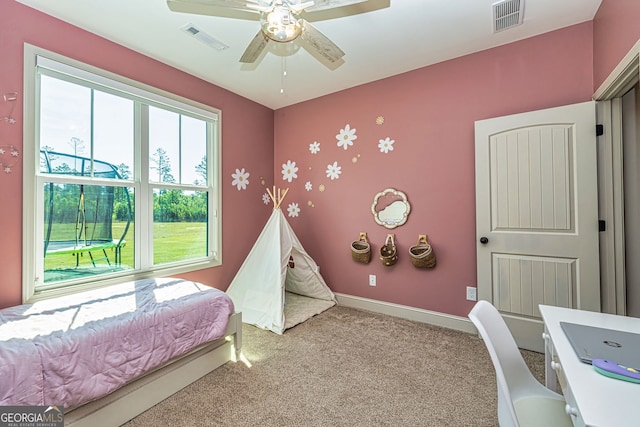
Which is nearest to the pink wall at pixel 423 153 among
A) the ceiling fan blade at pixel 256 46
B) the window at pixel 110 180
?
the window at pixel 110 180

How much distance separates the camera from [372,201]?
324 centimetres

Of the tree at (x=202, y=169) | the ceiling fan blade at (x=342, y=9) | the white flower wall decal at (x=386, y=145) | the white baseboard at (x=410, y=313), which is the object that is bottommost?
the white baseboard at (x=410, y=313)

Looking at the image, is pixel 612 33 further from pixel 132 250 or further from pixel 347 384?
pixel 132 250

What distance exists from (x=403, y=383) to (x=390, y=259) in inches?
50.9

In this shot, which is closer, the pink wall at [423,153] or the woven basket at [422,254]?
the pink wall at [423,153]

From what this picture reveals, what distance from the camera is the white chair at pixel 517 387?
1.05 metres

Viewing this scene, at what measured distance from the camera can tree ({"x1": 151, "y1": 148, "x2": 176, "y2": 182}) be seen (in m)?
2.78

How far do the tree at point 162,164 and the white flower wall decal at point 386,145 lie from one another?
2.30 metres

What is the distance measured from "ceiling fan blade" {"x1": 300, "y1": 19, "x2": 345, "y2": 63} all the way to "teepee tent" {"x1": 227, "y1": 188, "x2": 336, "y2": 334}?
5.64ft

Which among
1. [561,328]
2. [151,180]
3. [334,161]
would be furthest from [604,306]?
[151,180]

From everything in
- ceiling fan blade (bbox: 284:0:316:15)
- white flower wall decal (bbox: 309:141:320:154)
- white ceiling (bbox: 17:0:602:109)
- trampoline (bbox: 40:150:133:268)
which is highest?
white ceiling (bbox: 17:0:602:109)

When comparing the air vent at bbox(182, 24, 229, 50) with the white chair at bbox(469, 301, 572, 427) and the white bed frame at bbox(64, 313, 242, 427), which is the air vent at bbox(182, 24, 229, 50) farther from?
the white chair at bbox(469, 301, 572, 427)

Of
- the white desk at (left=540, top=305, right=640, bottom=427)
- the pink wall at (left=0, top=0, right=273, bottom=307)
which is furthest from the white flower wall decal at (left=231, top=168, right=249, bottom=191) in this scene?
the white desk at (left=540, top=305, right=640, bottom=427)
